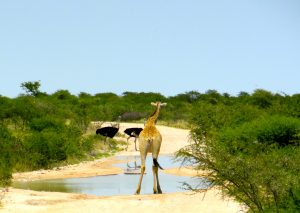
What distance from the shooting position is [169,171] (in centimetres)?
2833

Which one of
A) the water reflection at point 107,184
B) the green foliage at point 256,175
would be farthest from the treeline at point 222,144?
the water reflection at point 107,184

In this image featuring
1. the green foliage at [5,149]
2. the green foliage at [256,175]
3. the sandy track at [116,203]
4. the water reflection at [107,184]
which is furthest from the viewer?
the green foliage at [5,149]

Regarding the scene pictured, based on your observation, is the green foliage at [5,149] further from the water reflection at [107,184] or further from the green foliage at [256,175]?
the green foliage at [256,175]

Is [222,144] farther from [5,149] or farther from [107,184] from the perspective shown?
[5,149]

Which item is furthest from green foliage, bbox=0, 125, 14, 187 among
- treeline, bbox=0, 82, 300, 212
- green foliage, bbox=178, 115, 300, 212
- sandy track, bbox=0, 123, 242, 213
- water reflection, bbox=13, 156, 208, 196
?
green foliage, bbox=178, 115, 300, 212

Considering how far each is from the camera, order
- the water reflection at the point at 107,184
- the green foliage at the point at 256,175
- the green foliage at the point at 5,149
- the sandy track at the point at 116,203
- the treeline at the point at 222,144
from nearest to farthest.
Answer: the green foliage at the point at 256,175, the treeline at the point at 222,144, the sandy track at the point at 116,203, the water reflection at the point at 107,184, the green foliage at the point at 5,149

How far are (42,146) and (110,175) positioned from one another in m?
3.39

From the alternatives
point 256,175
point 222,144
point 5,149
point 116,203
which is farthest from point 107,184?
point 256,175

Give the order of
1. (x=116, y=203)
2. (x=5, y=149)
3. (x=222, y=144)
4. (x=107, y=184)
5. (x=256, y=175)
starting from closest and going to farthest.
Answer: (x=256, y=175) < (x=116, y=203) < (x=222, y=144) < (x=107, y=184) < (x=5, y=149)

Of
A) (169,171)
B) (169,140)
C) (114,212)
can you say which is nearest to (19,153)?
(169,171)

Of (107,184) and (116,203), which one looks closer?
(116,203)

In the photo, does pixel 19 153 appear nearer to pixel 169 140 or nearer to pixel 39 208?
pixel 39 208

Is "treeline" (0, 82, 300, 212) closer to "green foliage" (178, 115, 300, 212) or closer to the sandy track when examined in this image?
"green foliage" (178, 115, 300, 212)

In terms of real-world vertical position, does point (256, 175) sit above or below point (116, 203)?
above
